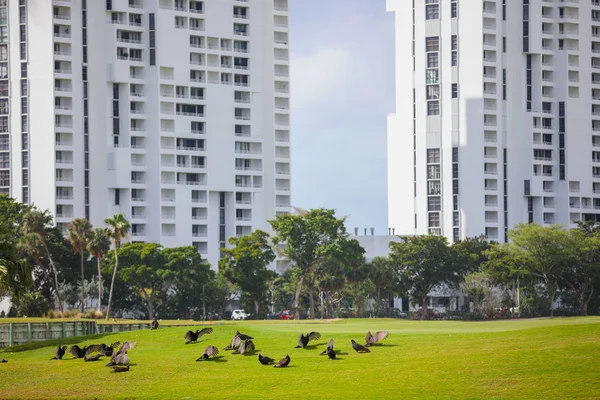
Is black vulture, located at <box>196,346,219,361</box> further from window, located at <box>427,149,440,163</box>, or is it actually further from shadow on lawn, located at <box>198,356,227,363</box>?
window, located at <box>427,149,440,163</box>

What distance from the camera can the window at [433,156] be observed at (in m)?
183

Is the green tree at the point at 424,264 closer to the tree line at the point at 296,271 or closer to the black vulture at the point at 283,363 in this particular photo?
the tree line at the point at 296,271

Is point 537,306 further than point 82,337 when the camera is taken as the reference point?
Yes

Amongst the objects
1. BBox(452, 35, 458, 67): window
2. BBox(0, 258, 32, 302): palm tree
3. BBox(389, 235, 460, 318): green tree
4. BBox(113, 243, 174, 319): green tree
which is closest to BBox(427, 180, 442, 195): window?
BBox(452, 35, 458, 67): window

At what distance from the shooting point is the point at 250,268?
138125mm

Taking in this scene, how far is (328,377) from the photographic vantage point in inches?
1698

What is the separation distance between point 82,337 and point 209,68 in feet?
349

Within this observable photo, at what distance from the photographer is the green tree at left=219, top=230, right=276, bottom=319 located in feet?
452

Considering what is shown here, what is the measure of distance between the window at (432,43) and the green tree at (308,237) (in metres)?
55.1

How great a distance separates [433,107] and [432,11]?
597 inches

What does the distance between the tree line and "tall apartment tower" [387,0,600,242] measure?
3704 cm

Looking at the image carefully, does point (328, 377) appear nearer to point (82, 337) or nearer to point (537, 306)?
point (82, 337)

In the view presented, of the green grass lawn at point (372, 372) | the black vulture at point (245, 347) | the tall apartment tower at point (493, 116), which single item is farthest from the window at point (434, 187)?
the black vulture at point (245, 347)

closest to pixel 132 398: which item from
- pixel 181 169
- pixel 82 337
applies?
pixel 82 337
